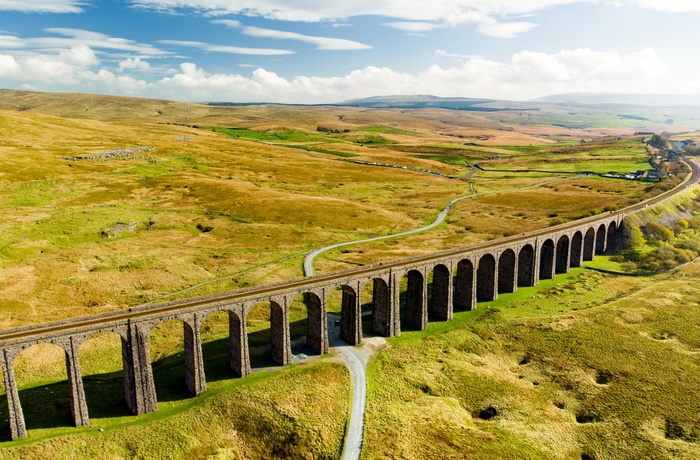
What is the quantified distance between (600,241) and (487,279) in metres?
50.6

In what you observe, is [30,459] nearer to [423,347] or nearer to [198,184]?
[423,347]

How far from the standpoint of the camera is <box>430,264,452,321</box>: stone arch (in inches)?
3088

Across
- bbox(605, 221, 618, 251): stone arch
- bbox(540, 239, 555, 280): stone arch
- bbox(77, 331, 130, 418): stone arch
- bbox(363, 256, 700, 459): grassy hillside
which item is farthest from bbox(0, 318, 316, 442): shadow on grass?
bbox(605, 221, 618, 251): stone arch

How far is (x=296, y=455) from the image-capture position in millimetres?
47875

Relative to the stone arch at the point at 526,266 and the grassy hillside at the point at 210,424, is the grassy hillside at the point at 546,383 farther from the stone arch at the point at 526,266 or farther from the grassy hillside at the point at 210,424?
the stone arch at the point at 526,266

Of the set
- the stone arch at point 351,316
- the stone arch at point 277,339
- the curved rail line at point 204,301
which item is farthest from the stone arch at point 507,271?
the stone arch at point 277,339

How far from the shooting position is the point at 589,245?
113938mm

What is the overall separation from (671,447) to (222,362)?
176 ft

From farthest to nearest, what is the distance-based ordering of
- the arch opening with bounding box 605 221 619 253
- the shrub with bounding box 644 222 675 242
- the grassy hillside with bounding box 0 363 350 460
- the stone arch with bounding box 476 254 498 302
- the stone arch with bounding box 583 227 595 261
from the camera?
1. the shrub with bounding box 644 222 675 242
2. the arch opening with bounding box 605 221 619 253
3. the stone arch with bounding box 583 227 595 261
4. the stone arch with bounding box 476 254 498 302
5. the grassy hillside with bounding box 0 363 350 460

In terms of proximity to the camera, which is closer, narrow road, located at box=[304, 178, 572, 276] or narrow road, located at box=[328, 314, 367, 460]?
narrow road, located at box=[328, 314, 367, 460]

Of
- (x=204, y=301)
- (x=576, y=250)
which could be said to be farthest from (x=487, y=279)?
(x=204, y=301)

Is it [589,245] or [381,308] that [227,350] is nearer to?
[381,308]

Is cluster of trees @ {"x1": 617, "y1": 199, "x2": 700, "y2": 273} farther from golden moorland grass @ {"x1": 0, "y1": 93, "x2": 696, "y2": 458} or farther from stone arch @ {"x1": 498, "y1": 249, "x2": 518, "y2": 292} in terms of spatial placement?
stone arch @ {"x1": 498, "y1": 249, "x2": 518, "y2": 292}

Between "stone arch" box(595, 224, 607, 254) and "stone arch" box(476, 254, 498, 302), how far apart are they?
47211 mm
